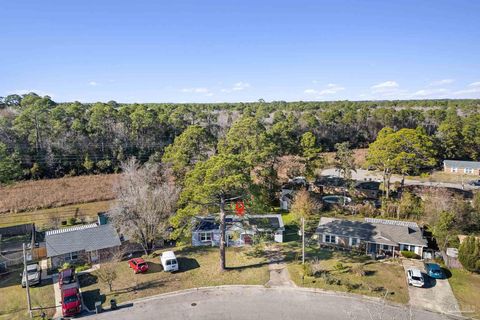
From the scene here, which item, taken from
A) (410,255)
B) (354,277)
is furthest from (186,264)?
(410,255)

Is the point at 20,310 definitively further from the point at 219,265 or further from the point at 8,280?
the point at 219,265

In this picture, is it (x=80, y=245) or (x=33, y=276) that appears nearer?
(x=33, y=276)

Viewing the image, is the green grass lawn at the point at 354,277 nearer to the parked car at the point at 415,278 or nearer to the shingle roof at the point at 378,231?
the parked car at the point at 415,278

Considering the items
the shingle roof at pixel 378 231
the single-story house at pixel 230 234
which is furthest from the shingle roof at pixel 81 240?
the shingle roof at pixel 378 231

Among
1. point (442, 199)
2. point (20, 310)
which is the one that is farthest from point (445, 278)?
point (20, 310)

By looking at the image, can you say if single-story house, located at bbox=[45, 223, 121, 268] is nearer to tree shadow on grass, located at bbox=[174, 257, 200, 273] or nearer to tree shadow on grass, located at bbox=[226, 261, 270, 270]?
tree shadow on grass, located at bbox=[174, 257, 200, 273]

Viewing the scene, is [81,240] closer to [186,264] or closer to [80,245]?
[80,245]
